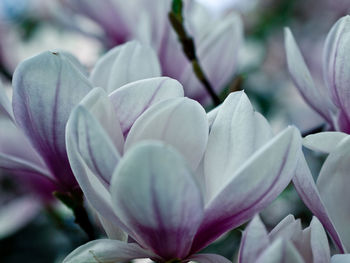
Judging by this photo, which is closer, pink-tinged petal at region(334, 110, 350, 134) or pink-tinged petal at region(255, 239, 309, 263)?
pink-tinged petal at region(255, 239, 309, 263)

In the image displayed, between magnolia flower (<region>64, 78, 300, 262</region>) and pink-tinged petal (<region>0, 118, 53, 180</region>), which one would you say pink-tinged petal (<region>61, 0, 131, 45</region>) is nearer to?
pink-tinged petal (<region>0, 118, 53, 180</region>)

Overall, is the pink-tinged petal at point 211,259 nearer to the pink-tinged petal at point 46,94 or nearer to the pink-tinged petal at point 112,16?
the pink-tinged petal at point 46,94

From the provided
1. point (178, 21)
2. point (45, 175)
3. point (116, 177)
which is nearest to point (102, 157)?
point (116, 177)

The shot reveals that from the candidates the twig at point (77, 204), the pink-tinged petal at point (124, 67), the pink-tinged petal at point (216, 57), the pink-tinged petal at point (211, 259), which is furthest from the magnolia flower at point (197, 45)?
the pink-tinged petal at point (211, 259)

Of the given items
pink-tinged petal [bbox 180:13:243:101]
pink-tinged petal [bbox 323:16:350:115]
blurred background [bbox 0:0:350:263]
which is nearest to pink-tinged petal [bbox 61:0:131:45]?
blurred background [bbox 0:0:350:263]

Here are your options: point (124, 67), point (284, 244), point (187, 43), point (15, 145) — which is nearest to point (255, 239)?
point (284, 244)
